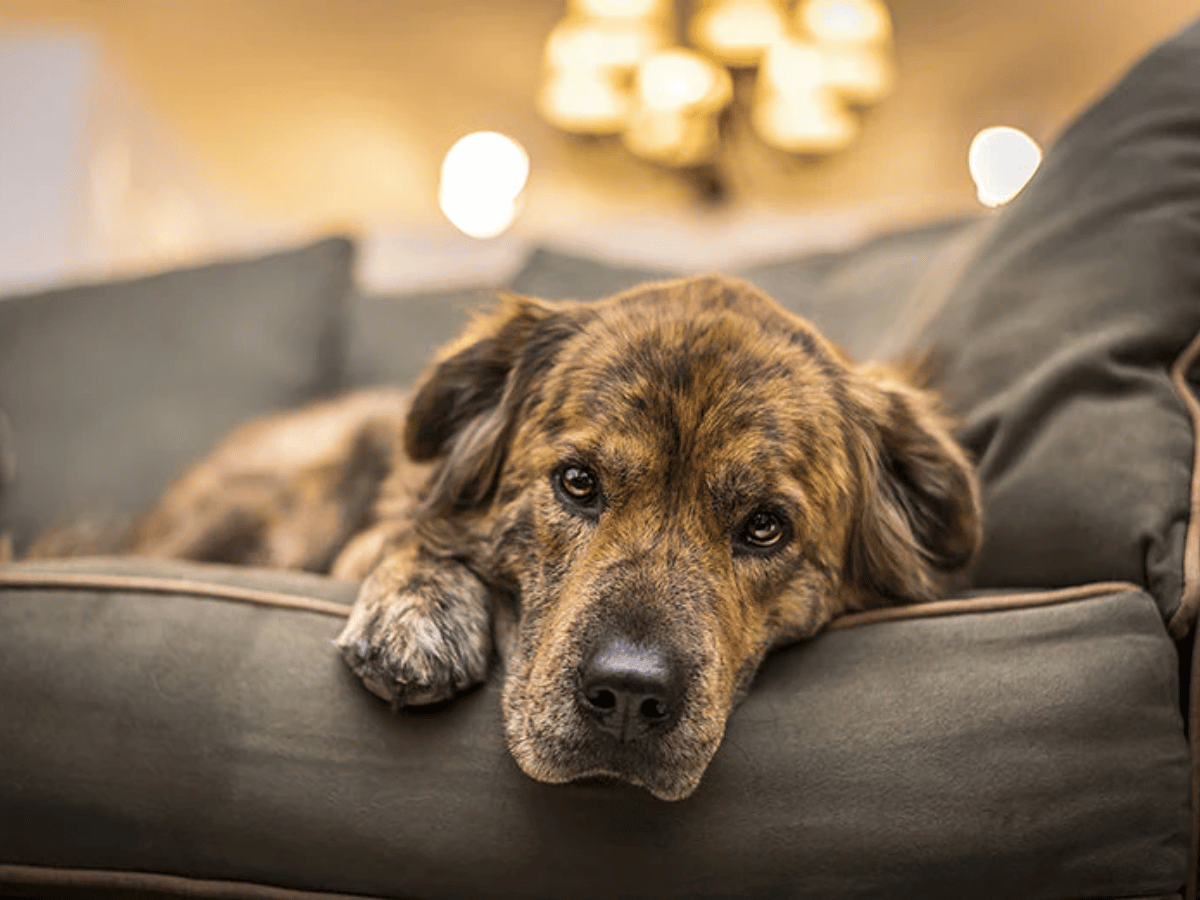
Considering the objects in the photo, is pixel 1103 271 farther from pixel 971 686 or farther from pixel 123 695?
pixel 123 695

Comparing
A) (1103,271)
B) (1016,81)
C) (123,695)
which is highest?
(1016,81)

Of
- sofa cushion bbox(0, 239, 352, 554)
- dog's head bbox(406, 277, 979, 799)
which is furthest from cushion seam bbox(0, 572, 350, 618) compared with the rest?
sofa cushion bbox(0, 239, 352, 554)

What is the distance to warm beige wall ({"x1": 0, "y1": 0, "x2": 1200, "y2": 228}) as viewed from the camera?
7.05 meters

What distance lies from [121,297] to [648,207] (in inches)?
245

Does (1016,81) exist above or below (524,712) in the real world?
above

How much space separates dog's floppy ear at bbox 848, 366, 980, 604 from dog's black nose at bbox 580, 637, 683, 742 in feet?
1.67

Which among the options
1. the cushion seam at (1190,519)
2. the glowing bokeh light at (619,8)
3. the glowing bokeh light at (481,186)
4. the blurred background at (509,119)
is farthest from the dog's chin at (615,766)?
the glowing bokeh light at (481,186)

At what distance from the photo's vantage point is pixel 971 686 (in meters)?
1.47

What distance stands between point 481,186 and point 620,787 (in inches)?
229

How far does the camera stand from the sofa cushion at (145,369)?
324cm

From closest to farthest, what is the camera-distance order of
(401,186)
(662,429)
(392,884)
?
1. (392,884)
2. (662,429)
3. (401,186)

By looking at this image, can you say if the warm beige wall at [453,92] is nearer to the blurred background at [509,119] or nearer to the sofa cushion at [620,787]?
the blurred background at [509,119]

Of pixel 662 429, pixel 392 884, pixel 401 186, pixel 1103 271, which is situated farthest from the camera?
pixel 401 186

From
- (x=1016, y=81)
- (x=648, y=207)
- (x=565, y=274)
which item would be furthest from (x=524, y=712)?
(x=648, y=207)
